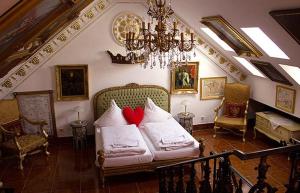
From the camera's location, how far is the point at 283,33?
4289 mm

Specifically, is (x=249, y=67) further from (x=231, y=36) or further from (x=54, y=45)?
(x=54, y=45)

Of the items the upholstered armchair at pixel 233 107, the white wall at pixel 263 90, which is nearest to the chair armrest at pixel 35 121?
the upholstered armchair at pixel 233 107

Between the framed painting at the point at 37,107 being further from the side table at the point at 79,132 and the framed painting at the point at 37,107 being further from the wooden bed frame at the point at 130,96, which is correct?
the wooden bed frame at the point at 130,96

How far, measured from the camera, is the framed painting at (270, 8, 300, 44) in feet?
11.3

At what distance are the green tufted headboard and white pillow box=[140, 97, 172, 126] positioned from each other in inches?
8.4

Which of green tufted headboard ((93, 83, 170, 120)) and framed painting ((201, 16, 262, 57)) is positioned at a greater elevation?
framed painting ((201, 16, 262, 57))

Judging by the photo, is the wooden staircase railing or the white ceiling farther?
the white ceiling

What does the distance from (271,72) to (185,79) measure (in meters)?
2.18

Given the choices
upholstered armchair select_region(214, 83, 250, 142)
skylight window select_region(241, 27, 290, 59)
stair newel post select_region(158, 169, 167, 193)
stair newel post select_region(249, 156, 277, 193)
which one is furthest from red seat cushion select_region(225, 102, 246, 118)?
stair newel post select_region(249, 156, 277, 193)

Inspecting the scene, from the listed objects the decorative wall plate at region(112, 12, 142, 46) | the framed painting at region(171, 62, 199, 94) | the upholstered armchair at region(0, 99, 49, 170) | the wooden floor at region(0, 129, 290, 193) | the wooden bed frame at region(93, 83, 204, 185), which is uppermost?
the decorative wall plate at region(112, 12, 142, 46)

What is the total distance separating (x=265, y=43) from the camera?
5.60m

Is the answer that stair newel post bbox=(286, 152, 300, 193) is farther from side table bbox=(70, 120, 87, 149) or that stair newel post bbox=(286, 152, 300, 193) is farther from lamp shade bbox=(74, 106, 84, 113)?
lamp shade bbox=(74, 106, 84, 113)

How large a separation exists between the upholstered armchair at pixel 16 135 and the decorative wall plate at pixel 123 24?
2722 millimetres

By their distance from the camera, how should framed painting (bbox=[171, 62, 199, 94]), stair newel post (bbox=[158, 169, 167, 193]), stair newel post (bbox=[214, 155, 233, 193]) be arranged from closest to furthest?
stair newel post (bbox=[214, 155, 233, 193]) → stair newel post (bbox=[158, 169, 167, 193]) → framed painting (bbox=[171, 62, 199, 94])
